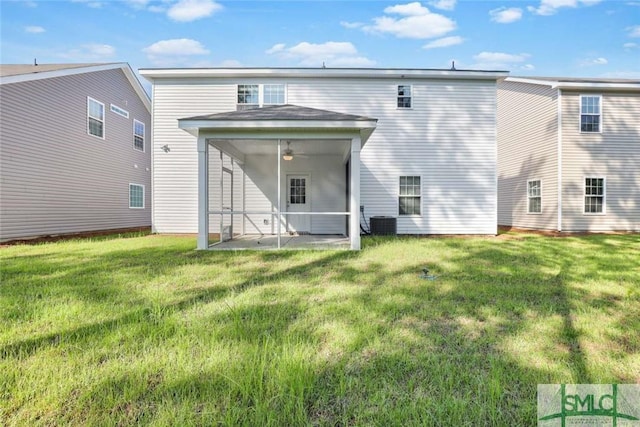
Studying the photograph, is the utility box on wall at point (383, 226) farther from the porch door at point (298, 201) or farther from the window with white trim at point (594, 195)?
the window with white trim at point (594, 195)

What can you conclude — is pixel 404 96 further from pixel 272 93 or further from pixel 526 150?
pixel 526 150

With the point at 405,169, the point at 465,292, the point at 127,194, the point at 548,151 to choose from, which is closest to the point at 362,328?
the point at 465,292

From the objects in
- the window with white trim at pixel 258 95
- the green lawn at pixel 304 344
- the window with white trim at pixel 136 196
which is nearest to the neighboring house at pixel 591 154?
the green lawn at pixel 304 344

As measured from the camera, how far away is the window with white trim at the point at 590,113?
474 inches

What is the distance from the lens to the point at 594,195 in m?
12.1

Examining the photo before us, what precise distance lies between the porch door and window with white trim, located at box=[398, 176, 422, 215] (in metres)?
3.36

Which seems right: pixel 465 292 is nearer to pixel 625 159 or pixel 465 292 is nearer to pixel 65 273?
pixel 65 273

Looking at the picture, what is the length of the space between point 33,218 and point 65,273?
692 cm

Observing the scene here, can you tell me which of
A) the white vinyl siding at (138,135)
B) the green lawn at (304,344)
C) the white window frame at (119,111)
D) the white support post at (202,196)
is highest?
the white window frame at (119,111)

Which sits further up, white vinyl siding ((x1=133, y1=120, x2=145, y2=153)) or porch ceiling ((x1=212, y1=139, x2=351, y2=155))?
white vinyl siding ((x1=133, y1=120, x2=145, y2=153))

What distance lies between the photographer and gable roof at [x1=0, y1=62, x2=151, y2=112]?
30.4ft

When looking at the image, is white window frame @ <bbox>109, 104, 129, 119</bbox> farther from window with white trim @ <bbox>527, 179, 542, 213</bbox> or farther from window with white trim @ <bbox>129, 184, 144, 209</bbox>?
window with white trim @ <bbox>527, 179, 542, 213</bbox>

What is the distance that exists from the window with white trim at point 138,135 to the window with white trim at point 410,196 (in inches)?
493

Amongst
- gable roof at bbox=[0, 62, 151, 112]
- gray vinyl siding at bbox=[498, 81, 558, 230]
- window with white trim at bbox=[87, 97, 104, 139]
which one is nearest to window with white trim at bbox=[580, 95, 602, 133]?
gray vinyl siding at bbox=[498, 81, 558, 230]
